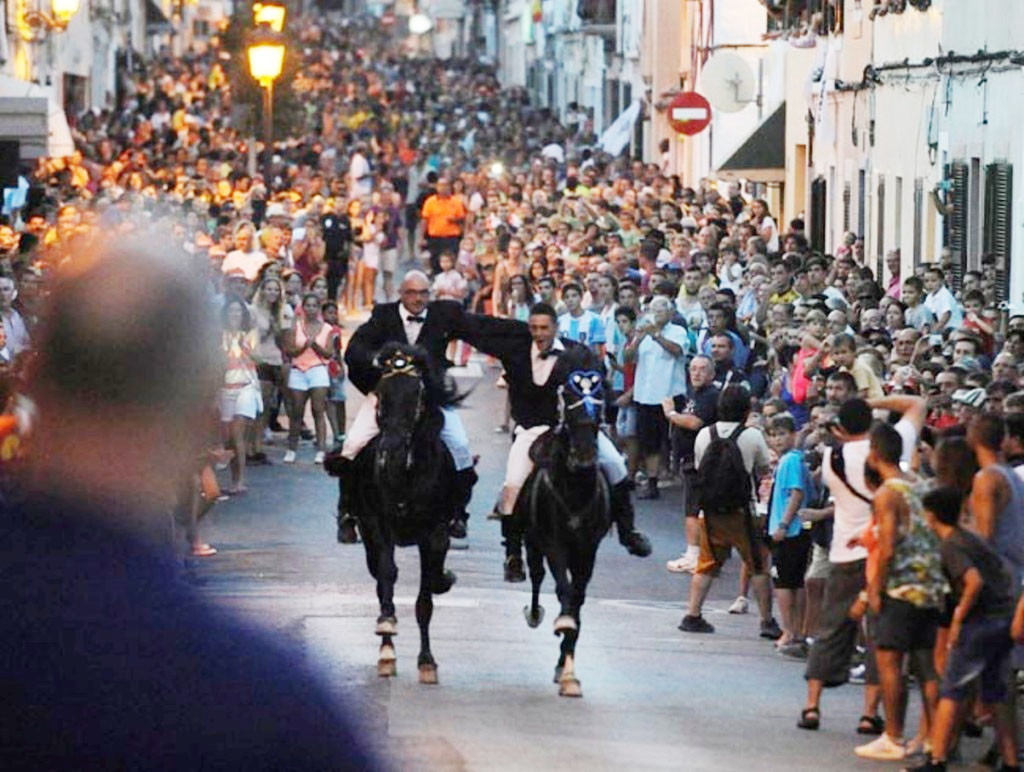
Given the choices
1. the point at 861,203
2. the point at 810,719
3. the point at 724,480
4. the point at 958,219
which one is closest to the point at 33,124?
the point at 861,203

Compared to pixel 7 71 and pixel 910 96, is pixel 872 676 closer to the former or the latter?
pixel 910 96

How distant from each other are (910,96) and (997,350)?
34.8 ft

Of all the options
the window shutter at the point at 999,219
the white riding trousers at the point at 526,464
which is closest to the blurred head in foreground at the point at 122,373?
the white riding trousers at the point at 526,464

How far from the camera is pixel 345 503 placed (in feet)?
57.3

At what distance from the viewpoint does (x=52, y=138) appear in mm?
37688

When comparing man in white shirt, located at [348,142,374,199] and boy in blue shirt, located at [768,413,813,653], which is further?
man in white shirt, located at [348,142,374,199]

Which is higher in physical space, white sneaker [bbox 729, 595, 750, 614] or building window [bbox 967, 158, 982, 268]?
building window [bbox 967, 158, 982, 268]

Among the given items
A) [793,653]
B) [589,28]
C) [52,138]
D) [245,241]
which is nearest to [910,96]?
[245,241]

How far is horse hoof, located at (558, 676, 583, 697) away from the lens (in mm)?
16430

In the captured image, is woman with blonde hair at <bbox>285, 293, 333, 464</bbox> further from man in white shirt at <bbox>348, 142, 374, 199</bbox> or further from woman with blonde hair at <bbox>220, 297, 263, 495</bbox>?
man in white shirt at <bbox>348, 142, 374, 199</bbox>

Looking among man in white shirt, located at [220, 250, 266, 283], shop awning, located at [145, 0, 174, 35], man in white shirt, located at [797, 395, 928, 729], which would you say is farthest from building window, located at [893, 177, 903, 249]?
shop awning, located at [145, 0, 174, 35]

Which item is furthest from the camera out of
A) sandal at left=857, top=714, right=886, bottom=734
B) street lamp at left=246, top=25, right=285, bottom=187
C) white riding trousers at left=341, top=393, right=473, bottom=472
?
street lamp at left=246, top=25, right=285, bottom=187

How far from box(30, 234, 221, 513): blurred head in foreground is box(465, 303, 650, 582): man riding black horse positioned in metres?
4.50

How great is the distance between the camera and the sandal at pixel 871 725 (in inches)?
616
